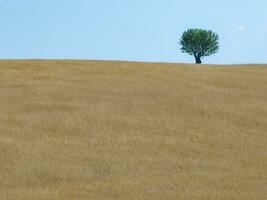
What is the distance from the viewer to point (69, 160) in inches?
623

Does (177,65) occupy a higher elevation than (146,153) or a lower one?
higher

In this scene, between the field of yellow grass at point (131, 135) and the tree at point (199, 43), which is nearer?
the field of yellow grass at point (131, 135)

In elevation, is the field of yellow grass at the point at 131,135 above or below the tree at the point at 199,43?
below

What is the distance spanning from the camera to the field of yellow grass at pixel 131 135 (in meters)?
13.5

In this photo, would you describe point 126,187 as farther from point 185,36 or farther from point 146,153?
point 185,36

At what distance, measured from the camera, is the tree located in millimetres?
68188

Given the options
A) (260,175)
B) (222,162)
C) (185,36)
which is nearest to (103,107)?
(222,162)

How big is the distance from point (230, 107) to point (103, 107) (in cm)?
464

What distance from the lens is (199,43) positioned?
6800cm

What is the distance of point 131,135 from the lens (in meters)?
18.2

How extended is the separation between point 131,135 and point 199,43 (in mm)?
50900

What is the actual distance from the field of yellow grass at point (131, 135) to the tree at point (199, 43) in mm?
39284

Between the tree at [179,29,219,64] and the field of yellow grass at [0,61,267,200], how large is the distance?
129 ft

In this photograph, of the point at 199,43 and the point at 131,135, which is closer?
the point at 131,135
